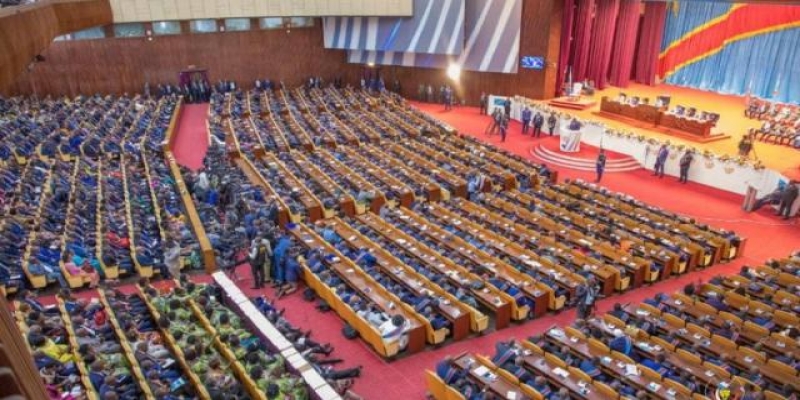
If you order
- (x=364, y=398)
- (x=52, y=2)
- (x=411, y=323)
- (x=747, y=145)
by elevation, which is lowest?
(x=364, y=398)

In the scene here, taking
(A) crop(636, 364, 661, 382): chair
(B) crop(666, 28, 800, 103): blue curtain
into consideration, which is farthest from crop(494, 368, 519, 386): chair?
(B) crop(666, 28, 800, 103): blue curtain

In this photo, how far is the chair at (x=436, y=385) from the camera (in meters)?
9.07

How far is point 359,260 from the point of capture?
42.8 ft

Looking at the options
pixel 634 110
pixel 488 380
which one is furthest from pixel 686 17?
pixel 488 380

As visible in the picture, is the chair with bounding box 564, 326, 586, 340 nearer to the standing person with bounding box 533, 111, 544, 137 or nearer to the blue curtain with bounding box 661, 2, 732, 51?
the standing person with bounding box 533, 111, 544, 137

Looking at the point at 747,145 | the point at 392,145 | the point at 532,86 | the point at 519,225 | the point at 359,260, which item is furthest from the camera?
the point at 532,86

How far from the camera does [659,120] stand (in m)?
23.1

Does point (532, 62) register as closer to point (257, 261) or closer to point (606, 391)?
point (257, 261)

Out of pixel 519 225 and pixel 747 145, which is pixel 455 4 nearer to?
pixel 747 145

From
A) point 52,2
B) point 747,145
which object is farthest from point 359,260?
point 747,145

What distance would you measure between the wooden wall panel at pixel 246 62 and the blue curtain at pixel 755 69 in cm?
778

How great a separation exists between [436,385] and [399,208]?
7963 millimetres

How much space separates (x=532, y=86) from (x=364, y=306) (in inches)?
814

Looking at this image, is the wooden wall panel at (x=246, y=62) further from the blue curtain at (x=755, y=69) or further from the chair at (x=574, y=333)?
the chair at (x=574, y=333)
